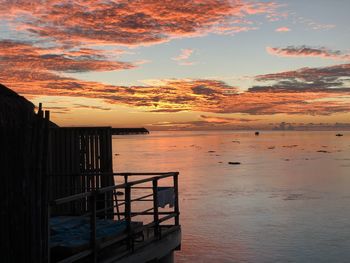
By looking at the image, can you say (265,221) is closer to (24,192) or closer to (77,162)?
(77,162)

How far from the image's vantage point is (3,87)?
290 inches

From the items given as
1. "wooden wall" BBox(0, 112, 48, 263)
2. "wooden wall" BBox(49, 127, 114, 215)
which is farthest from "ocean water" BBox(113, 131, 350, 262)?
"wooden wall" BBox(0, 112, 48, 263)

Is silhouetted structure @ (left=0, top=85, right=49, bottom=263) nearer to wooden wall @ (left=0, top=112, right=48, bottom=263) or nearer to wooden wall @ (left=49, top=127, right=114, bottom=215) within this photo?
wooden wall @ (left=0, top=112, right=48, bottom=263)

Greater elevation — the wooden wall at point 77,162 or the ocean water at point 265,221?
the wooden wall at point 77,162

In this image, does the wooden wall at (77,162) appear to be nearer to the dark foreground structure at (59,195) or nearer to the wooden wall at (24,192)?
the dark foreground structure at (59,195)

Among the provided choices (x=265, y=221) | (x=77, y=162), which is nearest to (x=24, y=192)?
(x=77, y=162)

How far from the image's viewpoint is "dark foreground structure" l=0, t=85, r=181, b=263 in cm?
710

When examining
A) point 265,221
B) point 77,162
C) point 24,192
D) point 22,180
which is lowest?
point 265,221

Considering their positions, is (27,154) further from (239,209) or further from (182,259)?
(239,209)

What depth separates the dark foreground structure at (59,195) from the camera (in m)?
7.10

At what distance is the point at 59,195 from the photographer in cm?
1480

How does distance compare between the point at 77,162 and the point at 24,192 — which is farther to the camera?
the point at 77,162

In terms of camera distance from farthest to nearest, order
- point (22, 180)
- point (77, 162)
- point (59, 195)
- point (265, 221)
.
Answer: point (265, 221) → point (77, 162) → point (59, 195) → point (22, 180)

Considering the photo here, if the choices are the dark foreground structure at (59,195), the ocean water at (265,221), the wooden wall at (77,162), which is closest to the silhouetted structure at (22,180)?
the dark foreground structure at (59,195)
